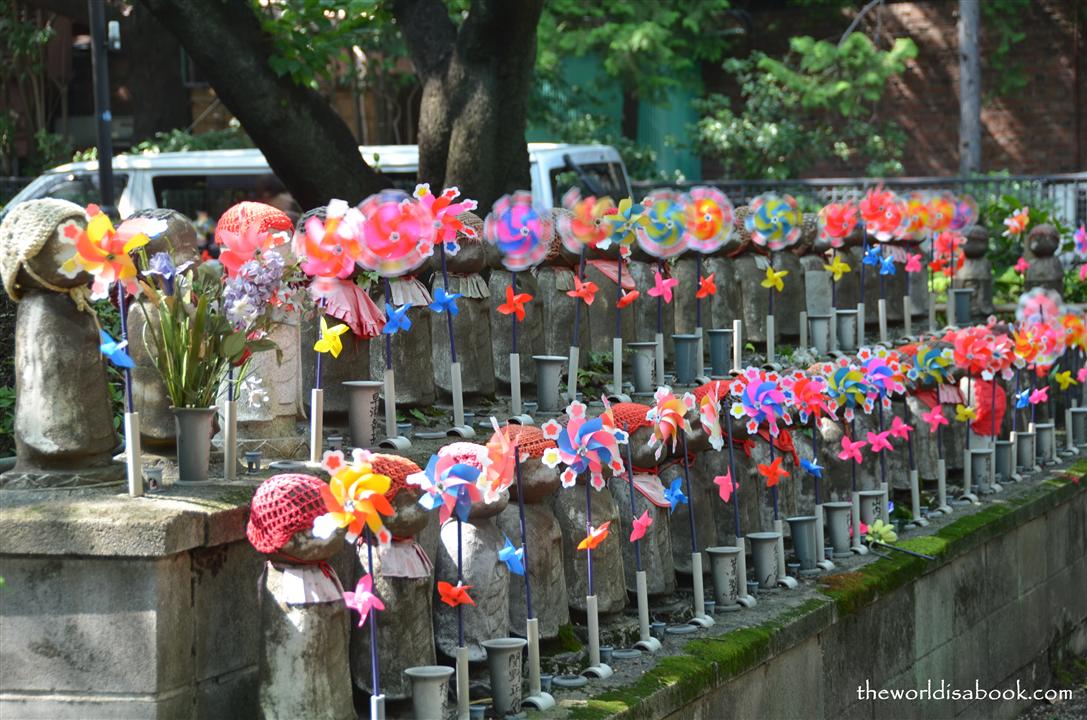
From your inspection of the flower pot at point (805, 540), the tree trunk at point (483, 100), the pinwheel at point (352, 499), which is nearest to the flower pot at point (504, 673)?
the pinwheel at point (352, 499)

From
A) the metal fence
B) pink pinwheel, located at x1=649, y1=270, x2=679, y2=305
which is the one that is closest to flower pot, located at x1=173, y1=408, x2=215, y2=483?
pink pinwheel, located at x1=649, y1=270, x2=679, y2=305

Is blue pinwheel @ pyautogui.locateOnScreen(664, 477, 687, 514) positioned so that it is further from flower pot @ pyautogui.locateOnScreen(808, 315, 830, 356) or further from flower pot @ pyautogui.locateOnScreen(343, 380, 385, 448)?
flower pot @ pyautogui.locateOnScreen(808, 315, 830, 356)

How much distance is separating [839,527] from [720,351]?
0.97m

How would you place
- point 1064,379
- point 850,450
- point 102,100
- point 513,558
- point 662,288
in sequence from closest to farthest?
point 513,558
point 662,288
point 850,450
point 1064,379
point 102,100

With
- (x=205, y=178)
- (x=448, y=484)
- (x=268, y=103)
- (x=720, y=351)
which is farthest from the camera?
(x=205, y=178)

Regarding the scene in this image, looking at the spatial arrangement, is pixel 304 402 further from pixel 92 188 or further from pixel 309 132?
pixel 92 188

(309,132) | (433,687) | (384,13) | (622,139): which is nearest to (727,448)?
(433,687)

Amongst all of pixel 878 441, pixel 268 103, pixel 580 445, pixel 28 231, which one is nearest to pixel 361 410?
pixel 580 445

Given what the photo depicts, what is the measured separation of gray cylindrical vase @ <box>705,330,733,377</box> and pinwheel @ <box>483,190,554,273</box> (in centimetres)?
141

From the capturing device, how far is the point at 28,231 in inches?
155

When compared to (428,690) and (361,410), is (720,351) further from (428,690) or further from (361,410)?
(428,690)

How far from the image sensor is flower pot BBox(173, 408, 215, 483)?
4.23 m

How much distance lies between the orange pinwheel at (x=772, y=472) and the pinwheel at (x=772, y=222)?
1.92m

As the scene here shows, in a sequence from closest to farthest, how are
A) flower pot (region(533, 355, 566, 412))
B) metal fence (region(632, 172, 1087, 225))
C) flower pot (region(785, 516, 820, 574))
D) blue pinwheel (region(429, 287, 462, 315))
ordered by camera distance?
blue pinwheel (region(429, 287, 462, 315)) < flower pot (region(533, 355, 566, 412)) < flower pot (region(785, 516, 820, 574)) < metal fence (region(632, 172, 1087, 225))
